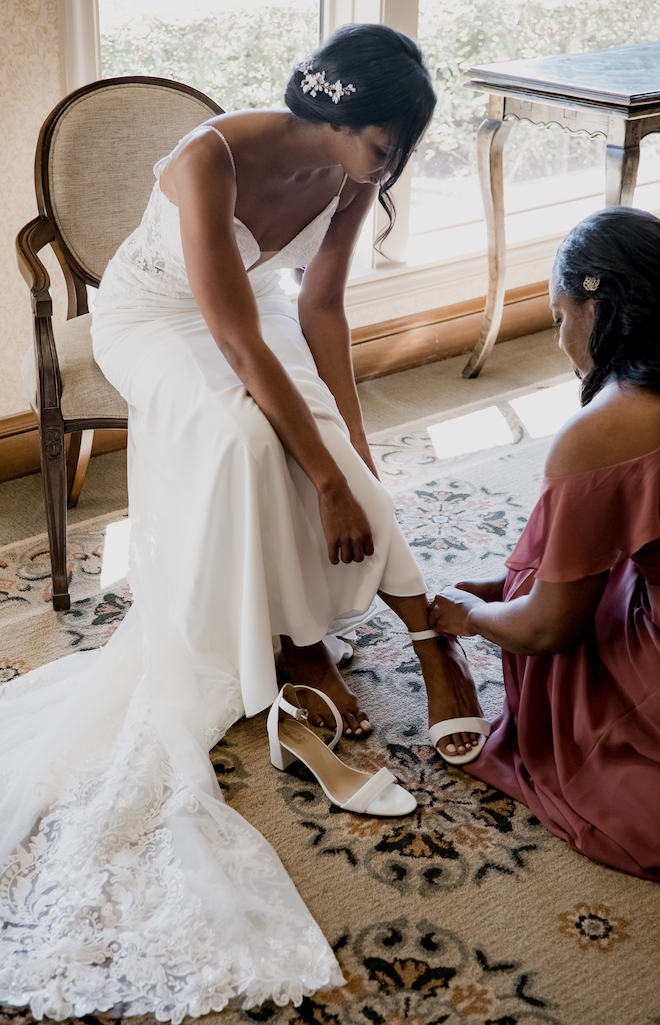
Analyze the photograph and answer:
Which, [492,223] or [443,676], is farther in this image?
[492,223]

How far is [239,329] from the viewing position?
176 centimetres

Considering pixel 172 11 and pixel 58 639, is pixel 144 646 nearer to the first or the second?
pixel 58 639

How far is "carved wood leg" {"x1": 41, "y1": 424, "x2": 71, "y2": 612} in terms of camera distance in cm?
214

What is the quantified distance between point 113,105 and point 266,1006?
6.55 feet

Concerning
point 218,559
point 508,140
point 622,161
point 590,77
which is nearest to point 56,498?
point 218,559

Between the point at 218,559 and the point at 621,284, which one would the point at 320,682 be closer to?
the point at 218,559

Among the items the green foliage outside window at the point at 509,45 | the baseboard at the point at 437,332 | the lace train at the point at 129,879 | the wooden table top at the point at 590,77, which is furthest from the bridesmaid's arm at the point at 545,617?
the green foliage outside window at the point at 509,45

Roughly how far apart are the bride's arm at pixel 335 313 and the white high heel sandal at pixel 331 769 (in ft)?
1.98

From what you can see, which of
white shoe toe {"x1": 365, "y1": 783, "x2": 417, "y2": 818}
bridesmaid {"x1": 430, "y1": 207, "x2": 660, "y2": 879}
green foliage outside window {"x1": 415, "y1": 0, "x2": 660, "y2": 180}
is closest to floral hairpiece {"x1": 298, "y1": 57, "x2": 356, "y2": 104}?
bridesmaid {"x1": 430, "y1": 207, "x2": 660, "y2": 879}

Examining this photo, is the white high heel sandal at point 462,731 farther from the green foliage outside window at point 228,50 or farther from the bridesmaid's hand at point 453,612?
the green foliage outside window at point 228,50

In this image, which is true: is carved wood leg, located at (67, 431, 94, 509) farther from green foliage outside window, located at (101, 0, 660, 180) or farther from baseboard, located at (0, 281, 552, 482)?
green foliage outside window, located at (101, 0, 660, 180)

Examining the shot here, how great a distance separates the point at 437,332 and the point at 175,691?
224 centimetres

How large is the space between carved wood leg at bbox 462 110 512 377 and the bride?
127 cm

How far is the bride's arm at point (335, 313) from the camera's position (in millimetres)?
2084
